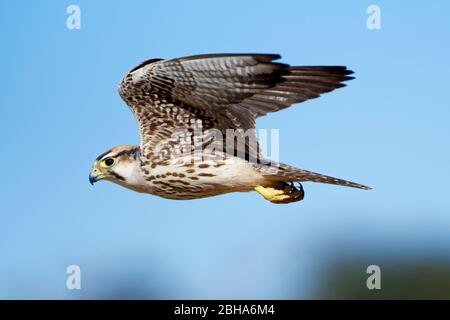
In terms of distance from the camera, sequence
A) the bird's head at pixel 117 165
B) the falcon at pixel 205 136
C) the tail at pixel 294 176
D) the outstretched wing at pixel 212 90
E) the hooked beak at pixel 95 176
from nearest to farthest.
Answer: the outstretched wing at pixel 212 90, the tail at pixel 294 176, the falcon at pixel 205 136, the bird's head at pixel 117 165, the hooked beak at pixel 95 176

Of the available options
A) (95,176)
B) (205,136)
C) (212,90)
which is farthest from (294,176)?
(95,176)

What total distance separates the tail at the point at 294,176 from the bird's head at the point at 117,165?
1.49 metres

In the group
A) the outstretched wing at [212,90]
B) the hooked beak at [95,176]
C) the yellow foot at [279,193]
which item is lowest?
the yellow foot at [279,193]

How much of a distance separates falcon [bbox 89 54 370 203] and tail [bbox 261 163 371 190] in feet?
0.03

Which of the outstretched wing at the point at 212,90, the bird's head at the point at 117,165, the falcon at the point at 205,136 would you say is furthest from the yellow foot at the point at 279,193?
the bird's head at the point at 117,165

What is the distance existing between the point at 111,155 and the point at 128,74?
1083 millimetres

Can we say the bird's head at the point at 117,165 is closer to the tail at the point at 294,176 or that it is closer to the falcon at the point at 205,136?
the falcon at the point at 205,136

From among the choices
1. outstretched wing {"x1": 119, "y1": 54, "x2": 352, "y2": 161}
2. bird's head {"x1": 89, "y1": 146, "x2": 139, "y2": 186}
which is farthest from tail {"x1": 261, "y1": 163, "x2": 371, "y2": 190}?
bird's head {"x1": 89, "y1": 146, "x2": 139, "y2": 186}

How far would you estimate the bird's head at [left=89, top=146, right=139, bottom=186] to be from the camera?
11.4m

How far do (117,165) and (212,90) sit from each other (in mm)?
1626

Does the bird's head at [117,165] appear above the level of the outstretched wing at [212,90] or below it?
below

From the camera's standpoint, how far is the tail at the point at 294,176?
1055cm
